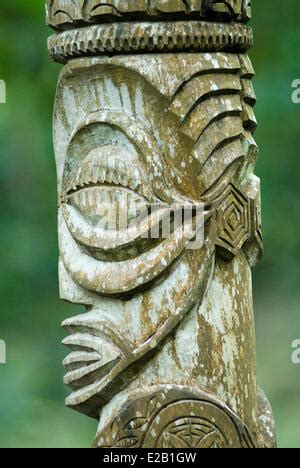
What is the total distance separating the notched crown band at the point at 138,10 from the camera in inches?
183

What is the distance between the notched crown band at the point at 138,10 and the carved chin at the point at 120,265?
527 mm

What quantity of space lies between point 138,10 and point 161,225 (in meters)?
0.55

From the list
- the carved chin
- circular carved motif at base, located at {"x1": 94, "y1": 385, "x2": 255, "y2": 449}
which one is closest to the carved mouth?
the carved chin

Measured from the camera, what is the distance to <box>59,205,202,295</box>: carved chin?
15.3 ft

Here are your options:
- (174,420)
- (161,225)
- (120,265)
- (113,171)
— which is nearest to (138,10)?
(113,171)

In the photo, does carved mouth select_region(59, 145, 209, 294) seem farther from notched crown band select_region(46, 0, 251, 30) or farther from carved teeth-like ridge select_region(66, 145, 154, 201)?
notched crown band select_region(46, 0, 251, 30)

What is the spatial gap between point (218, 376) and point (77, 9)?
3.34 ft

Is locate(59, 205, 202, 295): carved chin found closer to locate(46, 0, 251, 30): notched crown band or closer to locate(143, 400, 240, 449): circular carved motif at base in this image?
locate(143, 400, 240, 449): circular carved motif at base

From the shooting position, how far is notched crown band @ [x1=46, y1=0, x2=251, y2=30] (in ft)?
15.3

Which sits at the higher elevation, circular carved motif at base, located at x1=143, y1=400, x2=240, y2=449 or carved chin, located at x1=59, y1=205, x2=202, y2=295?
carved chin, located at x1=59, y1=205, x2=202, y2=295

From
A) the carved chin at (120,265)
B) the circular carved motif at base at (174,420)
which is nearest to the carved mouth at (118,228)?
the carved chin at (120,265)

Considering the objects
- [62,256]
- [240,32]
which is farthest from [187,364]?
[240,32]

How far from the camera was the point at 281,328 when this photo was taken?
8617 mm

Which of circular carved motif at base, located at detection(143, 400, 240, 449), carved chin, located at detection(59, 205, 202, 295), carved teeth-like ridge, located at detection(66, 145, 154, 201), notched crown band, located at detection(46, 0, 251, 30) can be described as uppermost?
notched crown band, located at detection(46, 0, 251, 30)
